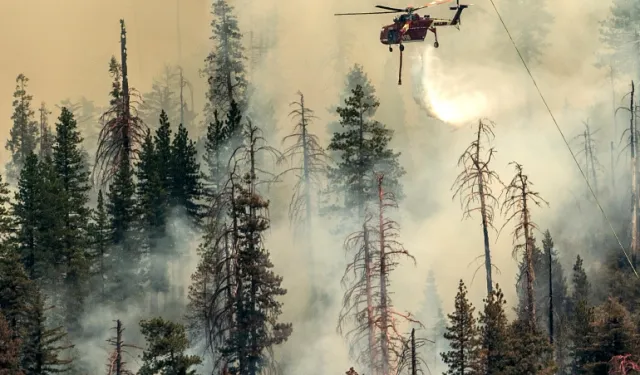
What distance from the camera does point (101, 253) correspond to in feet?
200

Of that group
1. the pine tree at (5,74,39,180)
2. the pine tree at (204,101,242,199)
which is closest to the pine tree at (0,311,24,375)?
the pine tree at (204,101,242,199)

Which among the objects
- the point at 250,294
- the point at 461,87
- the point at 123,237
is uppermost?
the point at 461,87

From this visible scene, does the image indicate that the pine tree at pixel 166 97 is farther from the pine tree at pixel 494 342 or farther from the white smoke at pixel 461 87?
the pine tree at pixel 494 342

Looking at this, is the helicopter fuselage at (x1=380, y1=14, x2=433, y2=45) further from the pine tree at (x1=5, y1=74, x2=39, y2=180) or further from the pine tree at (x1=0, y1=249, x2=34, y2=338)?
the pine tree at (x1=5, y1=74, x2=39, y2=180)

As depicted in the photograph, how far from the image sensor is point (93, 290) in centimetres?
6141

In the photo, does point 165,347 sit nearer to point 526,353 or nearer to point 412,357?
point 412,357

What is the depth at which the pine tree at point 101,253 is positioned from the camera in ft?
199

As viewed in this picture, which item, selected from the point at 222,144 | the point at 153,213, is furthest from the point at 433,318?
the point at 153,213

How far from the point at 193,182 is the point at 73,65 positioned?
136 feet

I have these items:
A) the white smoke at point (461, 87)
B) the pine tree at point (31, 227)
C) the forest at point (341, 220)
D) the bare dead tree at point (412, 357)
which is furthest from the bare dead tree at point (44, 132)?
the bare dead tree at point (412, 357)

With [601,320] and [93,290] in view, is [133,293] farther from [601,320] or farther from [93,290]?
[601,320]

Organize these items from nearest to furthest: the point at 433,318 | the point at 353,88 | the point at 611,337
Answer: the point at 611,337 → the point at 433,318 → the point at 353,88

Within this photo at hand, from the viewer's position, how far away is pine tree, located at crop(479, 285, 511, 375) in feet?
139

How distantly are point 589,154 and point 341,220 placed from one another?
29.7m
